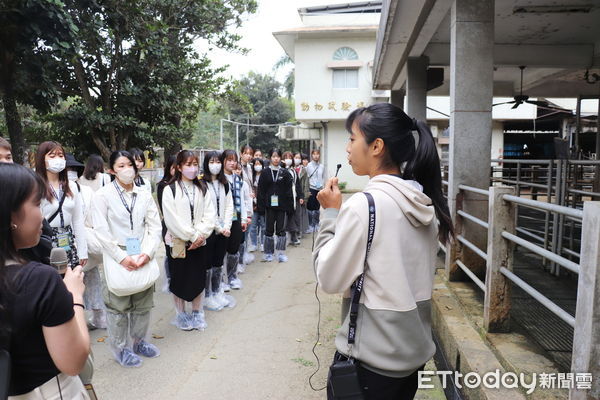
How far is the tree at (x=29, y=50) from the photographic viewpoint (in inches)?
221

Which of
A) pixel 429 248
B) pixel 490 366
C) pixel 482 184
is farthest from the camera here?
pixel 482 184

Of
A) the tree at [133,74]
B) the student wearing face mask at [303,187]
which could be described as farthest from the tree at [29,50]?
the student wearing face mask at [303,187]

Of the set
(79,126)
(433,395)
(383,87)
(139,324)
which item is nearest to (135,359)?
(139,324)

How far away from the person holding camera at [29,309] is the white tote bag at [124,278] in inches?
90.7

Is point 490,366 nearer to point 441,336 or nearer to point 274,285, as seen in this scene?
point 441,336

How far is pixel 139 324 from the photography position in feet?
13.3

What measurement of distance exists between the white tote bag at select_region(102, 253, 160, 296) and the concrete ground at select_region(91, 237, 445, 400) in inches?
28.6

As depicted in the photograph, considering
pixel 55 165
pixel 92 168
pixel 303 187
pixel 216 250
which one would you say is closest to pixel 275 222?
pixel 303 187

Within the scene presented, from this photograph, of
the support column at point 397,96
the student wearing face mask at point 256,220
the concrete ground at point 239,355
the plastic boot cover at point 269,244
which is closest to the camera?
the concrete ground at point 239,355

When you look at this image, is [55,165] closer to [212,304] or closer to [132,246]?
[132,246]

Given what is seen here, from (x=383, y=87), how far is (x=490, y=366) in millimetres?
9219

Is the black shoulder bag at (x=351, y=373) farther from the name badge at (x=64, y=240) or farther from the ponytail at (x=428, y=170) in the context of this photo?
the name badge at (x=64, y=240)

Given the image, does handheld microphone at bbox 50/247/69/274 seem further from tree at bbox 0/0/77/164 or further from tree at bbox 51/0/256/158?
tree at bbox 51/0/256/158

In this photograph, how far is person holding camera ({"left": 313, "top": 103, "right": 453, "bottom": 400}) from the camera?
1642mm
